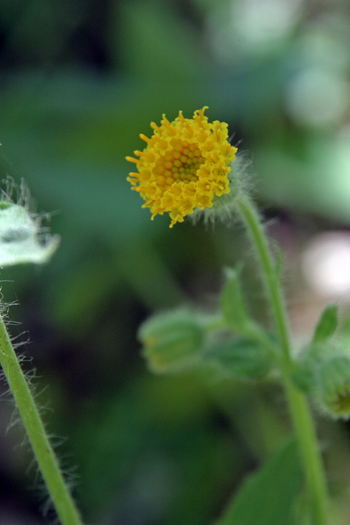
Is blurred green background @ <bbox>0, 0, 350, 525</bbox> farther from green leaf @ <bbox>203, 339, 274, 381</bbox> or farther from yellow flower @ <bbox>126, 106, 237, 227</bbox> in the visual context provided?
yellow flower @ <bbox>126, 106, 237, 227</bbox>

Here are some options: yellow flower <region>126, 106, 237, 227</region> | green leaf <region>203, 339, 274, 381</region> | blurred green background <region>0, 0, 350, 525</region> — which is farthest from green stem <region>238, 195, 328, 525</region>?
blurred green background <region>0, 0, 350, 525</region>

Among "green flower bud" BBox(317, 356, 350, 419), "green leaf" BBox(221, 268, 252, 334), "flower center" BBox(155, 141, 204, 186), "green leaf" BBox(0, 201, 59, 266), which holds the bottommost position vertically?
"green flower bud" BBox(317, 356, 350, 419)

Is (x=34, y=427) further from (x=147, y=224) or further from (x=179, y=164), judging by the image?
(x=147, y=224)

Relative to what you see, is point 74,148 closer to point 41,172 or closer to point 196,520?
point 41,172

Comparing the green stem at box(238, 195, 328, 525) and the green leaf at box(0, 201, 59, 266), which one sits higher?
the green leaf at box(0, 201, 59, 266)

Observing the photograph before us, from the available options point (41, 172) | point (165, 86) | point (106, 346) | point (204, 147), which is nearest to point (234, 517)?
point (204, 147)

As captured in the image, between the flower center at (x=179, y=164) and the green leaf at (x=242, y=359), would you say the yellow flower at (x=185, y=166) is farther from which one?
the green leaf at (x=242, y=359)
